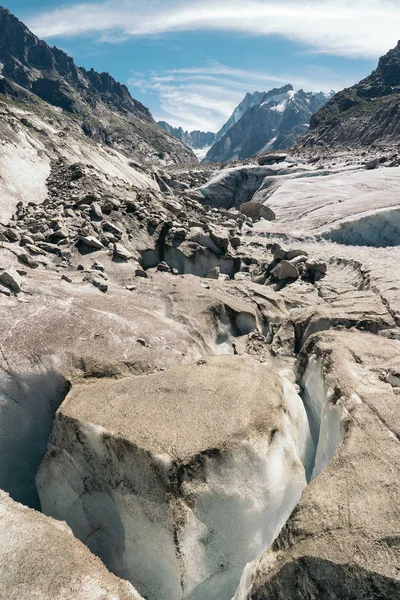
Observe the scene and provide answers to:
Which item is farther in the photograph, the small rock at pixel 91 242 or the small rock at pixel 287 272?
the small rock at pixel 287 272

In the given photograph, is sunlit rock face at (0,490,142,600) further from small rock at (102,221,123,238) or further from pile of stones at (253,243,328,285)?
pile of stones at (253,243,328,285)

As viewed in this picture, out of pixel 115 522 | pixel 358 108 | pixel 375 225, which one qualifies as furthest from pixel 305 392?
pixel 358 108

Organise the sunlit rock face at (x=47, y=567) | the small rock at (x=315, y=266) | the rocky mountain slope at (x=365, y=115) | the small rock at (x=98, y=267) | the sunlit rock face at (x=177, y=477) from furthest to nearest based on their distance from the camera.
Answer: the rocky mountain slope at (x=365, y=115) < the small rock at (x=315, y=266) < the small rock at (x=98, y=267) < the sunlit rock face at (x=177, y=477) < the sunlit rock face at (x=47, y=567)

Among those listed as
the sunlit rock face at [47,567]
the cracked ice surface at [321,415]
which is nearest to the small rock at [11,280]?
the sunlit rock face at [47,567]

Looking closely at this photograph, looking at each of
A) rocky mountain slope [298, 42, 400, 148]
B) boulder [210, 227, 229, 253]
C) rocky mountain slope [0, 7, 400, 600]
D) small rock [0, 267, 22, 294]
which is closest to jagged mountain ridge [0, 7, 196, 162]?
rocky mountain slope [298, 42, 400, 148]

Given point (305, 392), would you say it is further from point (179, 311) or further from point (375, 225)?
point (375, 225)

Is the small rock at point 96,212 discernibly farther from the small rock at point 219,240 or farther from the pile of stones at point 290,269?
the pile of stones at point 290,269
